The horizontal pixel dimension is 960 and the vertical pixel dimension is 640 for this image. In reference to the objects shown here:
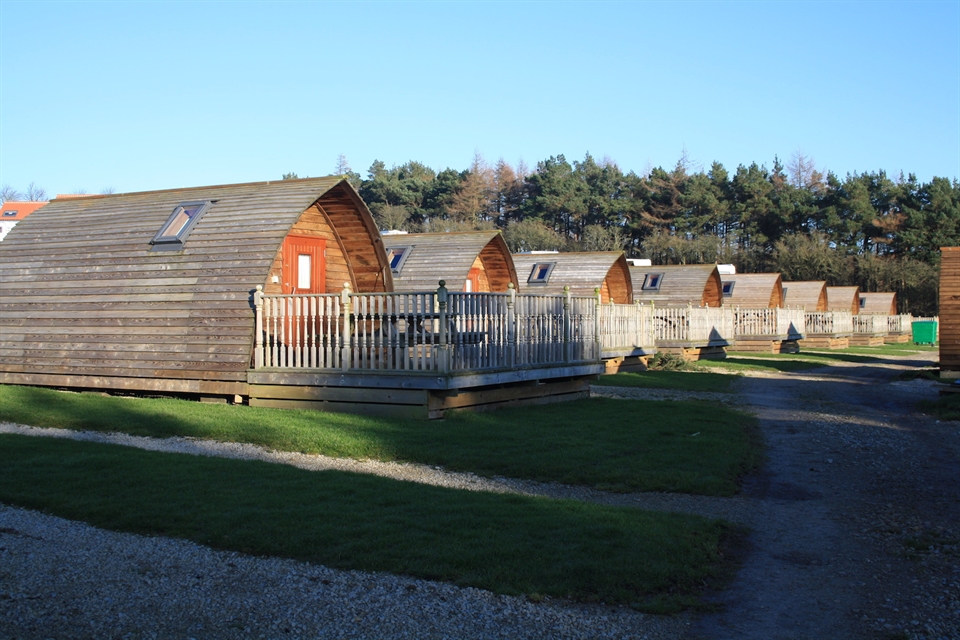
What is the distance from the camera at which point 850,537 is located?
26.9ft

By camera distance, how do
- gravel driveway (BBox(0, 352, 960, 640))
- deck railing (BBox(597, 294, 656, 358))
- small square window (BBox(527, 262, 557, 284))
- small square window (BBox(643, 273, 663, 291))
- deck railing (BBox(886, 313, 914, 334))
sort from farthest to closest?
deck railing (BBox(886, 313, 914, 334)) < small square window (BBox(643, 273, 663, 291)) < small square window (BBox(527, 262, 557, 284)) < deck railing (BBox(597, 294, 656, 358)) < gravel driveway (BBox(0, 352, 960, 640))

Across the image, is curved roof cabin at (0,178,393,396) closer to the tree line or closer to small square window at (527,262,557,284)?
small square window at (527,262,557,284)

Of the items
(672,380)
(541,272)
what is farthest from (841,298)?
(672,380)

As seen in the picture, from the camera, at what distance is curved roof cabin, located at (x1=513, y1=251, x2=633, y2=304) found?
→ 3600 cm

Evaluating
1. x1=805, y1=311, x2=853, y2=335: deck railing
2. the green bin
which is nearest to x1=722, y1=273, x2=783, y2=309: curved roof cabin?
x1=805, y1=311, x2=853, y2=335: deck railing

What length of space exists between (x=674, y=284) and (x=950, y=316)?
20.3m

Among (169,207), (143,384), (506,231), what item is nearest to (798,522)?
(143,384)

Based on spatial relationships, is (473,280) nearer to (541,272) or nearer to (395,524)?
(541,272)

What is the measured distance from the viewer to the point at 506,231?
78.9 meters

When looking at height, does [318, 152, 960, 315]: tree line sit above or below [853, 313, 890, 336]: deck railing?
above

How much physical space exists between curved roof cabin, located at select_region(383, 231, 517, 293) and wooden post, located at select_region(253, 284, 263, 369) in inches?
445

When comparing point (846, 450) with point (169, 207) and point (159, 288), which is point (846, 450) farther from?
point (169, 207)

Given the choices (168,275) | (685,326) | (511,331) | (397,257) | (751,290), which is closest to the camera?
(511,331)

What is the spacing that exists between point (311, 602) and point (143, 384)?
38.8 ft
